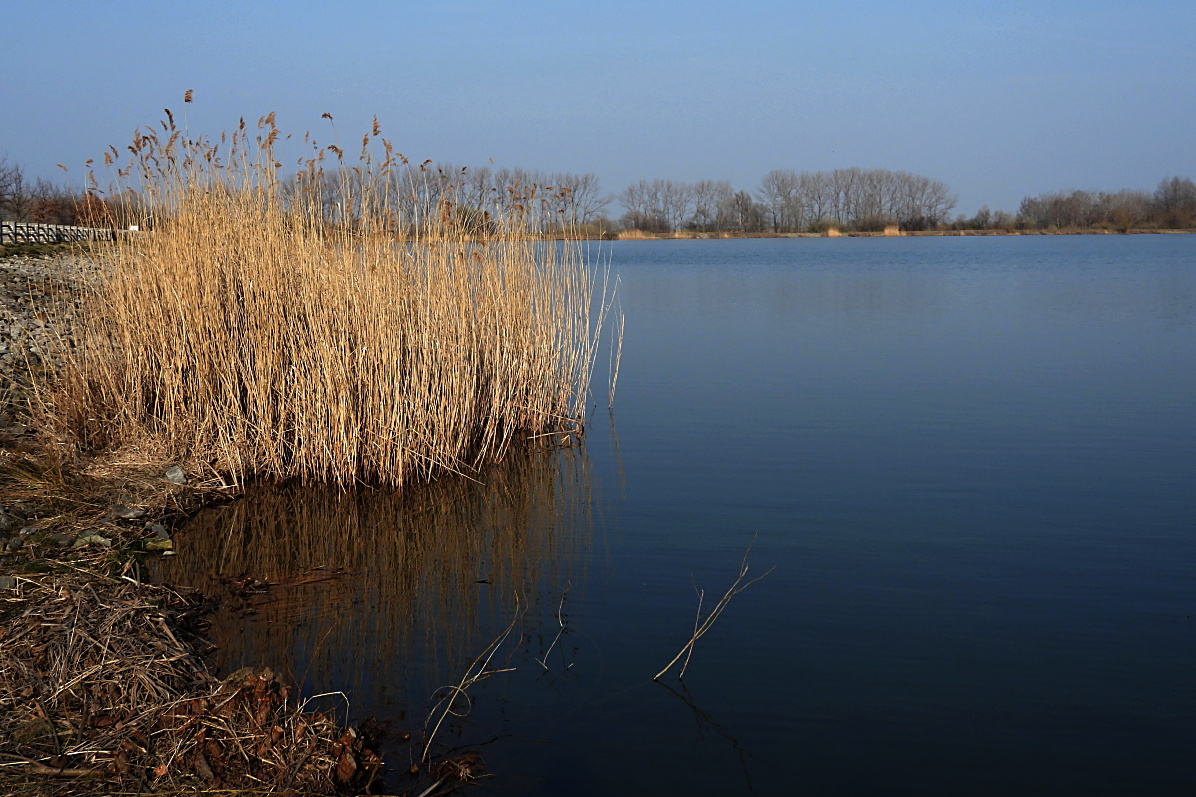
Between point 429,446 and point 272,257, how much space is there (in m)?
1.57

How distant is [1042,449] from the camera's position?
6.75 metres

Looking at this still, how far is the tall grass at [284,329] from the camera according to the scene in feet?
19.4

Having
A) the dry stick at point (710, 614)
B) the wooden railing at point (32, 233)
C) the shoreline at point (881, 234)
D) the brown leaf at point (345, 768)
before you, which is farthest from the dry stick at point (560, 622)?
the shoreline at point (881, 234)

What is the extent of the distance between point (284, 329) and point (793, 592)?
3573 millimetres

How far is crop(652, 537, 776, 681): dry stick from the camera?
370 centimetres

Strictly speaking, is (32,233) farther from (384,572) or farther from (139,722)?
(139,722)

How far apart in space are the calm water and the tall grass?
499 millimetres

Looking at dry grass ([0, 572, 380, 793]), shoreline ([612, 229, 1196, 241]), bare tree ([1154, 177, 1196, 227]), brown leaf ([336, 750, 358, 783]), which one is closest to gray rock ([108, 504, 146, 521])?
dry grass ([0, 572, 380, 793])

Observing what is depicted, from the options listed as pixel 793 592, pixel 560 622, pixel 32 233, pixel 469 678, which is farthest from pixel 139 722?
pixel 32 233

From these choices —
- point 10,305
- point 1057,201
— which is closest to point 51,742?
point 10,305

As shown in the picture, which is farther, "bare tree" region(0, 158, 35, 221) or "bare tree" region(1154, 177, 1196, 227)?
"bare tree" region(1154, 177, 1196, 227)

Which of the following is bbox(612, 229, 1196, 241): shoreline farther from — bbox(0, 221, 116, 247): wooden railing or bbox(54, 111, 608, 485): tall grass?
bbox(54, 111, 608, 485): tall grass

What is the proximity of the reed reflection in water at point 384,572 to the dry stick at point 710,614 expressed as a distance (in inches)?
24.8

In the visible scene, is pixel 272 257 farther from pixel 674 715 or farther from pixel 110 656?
pixel 674 715
